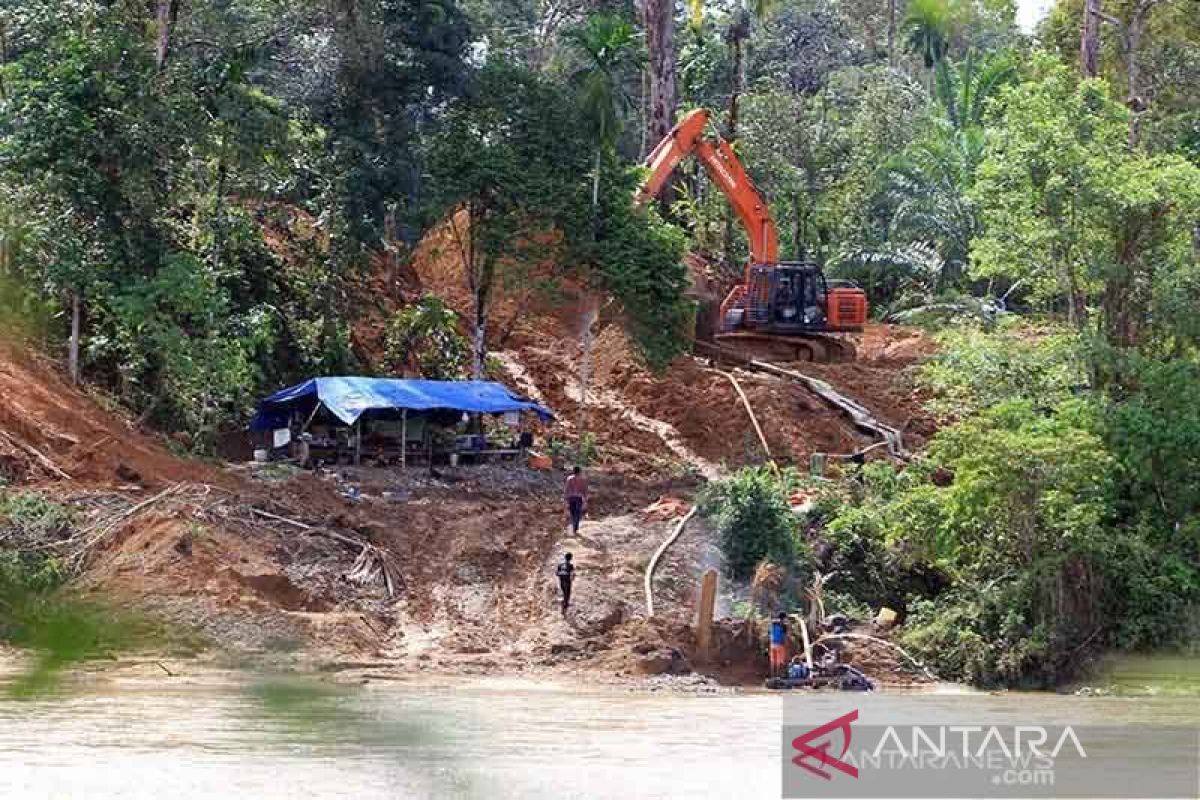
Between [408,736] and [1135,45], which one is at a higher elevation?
[1135,45]

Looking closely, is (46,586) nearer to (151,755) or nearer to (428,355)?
(151,755)

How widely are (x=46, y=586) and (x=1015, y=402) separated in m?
24.4

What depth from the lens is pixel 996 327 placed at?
94.3 ft

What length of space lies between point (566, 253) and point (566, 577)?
8.58 meters

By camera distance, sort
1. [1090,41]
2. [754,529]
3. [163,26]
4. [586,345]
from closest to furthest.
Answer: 1. [754,529]
2. [163,26]
3. [586,345]
4. [1090,41]

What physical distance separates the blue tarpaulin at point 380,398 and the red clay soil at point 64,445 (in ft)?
6.96

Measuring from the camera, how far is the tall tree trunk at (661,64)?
123ft

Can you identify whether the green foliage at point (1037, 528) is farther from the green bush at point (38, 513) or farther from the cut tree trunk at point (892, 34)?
the cut tree trunk at point (892, 34)

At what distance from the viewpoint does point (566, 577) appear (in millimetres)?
24484

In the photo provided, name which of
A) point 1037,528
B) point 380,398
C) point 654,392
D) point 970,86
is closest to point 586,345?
point 654,392

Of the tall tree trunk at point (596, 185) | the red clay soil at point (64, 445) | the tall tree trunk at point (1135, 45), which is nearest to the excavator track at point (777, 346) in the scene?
the tall tree trunk at point (596, 185)

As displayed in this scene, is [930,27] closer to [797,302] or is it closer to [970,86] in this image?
[970,86]

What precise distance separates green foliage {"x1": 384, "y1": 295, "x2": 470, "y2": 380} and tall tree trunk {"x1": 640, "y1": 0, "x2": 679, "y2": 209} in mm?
7719

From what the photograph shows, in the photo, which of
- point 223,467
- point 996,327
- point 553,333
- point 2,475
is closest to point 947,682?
point 996,327
